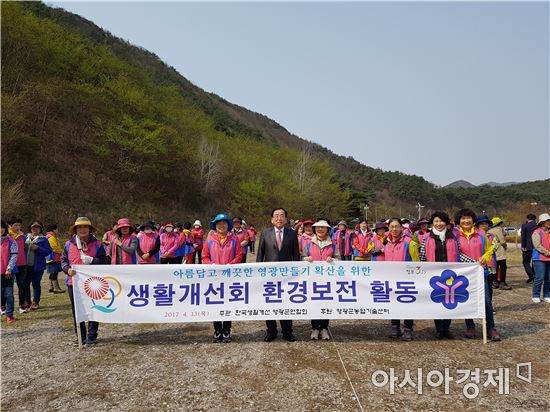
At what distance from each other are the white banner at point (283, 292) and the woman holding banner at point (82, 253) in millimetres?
174

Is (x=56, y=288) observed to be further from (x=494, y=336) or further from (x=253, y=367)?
(x=494, y=336)

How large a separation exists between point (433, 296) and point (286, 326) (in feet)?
7.37

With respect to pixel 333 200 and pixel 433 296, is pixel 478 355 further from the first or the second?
pixel 333 200

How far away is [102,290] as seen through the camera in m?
5.55

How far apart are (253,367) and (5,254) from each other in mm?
5253

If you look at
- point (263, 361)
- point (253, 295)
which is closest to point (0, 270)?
point (253, 295)

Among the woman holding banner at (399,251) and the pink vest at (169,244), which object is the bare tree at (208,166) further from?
the woman holding banner at (399,251)

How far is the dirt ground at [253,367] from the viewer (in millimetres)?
3838

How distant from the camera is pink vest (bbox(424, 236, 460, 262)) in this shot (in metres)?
5.71

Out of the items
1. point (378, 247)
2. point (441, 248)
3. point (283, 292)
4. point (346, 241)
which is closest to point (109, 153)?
point (346, 241)

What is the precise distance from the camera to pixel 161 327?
6660mm

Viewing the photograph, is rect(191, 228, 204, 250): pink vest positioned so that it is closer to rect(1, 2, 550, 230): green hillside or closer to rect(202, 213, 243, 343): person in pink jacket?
Result: rect(202, 213, 243, 343): person in pink jacket

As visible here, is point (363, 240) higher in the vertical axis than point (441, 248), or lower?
lower

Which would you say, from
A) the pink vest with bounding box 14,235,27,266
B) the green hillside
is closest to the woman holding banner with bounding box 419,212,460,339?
the pink vest with bounding box 14,235,27,266
